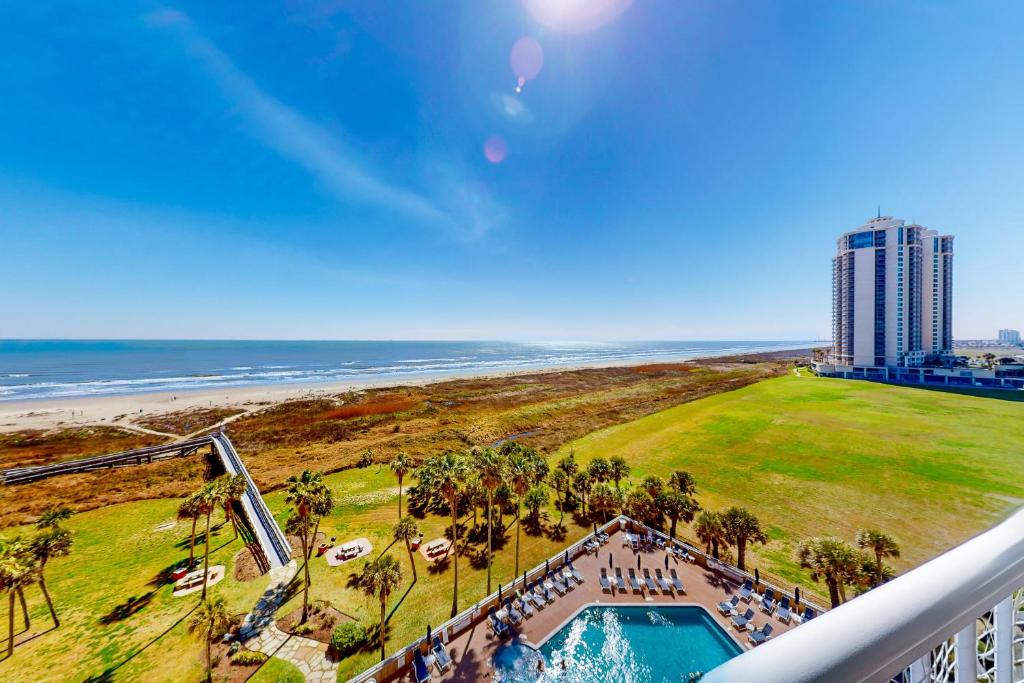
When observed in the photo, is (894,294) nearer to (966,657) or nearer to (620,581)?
(620,581)

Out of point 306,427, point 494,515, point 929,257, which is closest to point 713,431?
point 494,515

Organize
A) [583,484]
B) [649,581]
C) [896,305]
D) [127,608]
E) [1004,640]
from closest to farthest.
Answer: [1004,640] < [127,608] < [649,581] < [583,484] < [896,305]

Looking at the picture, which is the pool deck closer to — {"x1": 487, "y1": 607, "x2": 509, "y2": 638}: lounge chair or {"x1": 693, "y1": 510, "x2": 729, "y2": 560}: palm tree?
{"x1": 487, "y1": 607, "x2": 509, "y2": 638}: lounge chair

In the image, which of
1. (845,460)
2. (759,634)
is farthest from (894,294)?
(759,634)

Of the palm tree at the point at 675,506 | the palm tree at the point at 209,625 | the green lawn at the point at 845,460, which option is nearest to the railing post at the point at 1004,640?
the palm tree at the point at 209,625

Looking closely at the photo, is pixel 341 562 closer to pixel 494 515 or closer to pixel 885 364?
pixel 494 515

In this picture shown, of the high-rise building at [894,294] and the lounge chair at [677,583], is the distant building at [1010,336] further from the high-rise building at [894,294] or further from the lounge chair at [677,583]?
the lounge chair at [677,583]

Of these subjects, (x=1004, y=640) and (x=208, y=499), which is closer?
(x=1004, y=640)
